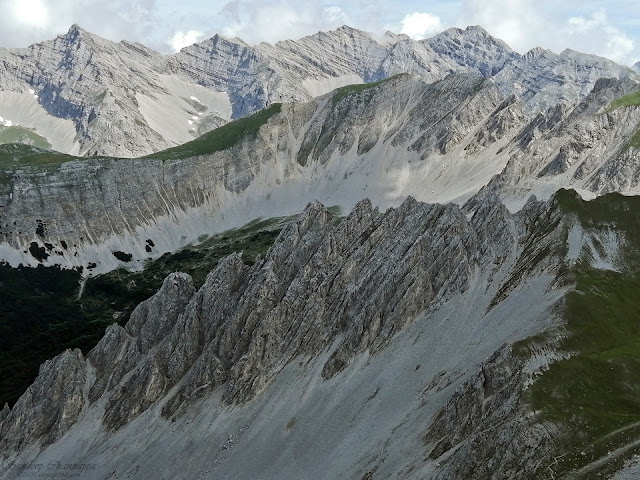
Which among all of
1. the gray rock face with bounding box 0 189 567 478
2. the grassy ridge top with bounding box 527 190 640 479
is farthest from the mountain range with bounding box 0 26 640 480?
the gray rock face with bounding box 0 189 567 478

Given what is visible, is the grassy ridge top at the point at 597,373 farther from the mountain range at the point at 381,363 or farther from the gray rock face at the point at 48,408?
the gray rock face at the point at 48,408

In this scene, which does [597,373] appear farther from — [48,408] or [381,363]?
[48,408]

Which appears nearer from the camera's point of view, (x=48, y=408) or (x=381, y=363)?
(x=381, y=363)

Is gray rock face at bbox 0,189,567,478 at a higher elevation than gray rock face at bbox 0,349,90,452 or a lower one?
higher

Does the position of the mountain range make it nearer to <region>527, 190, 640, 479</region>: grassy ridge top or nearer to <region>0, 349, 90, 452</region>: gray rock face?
<region>527, 190, 640, 479</region>: grassy ridge top

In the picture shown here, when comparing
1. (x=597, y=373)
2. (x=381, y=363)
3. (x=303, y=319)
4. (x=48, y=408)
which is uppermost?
(x=303, y=319)

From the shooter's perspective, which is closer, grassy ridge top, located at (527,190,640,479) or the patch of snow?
grassy ridge top, located at (527,190,640,479)

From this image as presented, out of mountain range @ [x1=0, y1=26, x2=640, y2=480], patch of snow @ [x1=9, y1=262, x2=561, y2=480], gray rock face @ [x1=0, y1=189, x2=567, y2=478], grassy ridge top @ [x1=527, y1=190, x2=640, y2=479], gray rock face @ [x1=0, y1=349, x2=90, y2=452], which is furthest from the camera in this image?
gray rock face @ [x1=0, y1=349, x2=90, y2=452]

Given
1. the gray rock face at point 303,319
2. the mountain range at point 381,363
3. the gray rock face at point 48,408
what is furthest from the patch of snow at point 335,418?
the gray rock face at point 48,408

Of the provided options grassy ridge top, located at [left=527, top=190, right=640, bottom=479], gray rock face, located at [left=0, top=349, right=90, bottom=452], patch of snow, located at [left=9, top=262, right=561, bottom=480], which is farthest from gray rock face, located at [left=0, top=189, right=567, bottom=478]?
grassy ridge top, located at [left=527, top=190, right=640, bottom=479]

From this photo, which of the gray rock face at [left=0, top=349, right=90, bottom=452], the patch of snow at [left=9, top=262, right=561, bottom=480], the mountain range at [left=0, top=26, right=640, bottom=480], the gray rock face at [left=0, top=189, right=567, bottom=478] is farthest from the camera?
the gray rock face at [left=0, top=349, right=90, bottom=452]

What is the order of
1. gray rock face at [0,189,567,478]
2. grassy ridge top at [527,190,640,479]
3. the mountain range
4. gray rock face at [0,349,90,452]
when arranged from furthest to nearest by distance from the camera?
gray rock face at [0,349,90,452], gray rock face at [0,189,567,478], the mountain range, grassy ridge top at [527,190,640,479]

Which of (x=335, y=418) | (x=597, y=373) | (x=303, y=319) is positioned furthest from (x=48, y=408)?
(x=597, y=373)

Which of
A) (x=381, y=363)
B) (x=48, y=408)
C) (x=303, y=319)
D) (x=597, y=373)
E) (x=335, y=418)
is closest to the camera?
(x=597, y=373)
